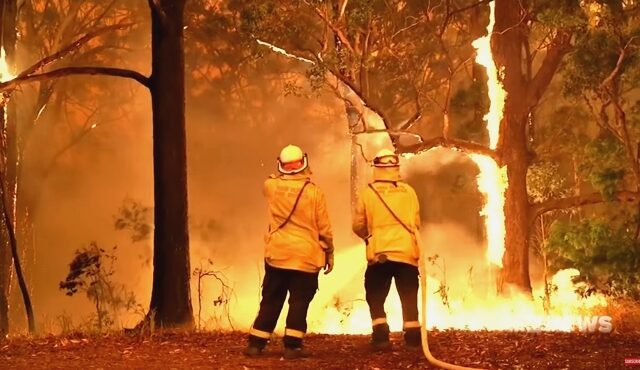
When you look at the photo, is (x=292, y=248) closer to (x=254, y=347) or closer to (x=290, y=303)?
(x=290, y=303)

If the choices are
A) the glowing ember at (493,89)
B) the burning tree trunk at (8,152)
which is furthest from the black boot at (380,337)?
the burning tree trunk at (8,152)

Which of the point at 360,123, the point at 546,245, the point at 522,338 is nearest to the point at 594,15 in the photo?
the point at 546,245

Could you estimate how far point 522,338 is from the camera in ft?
26.1

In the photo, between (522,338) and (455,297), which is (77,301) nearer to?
(455,297)

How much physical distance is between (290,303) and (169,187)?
353 cm

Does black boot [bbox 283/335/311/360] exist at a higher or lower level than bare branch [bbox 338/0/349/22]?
lower

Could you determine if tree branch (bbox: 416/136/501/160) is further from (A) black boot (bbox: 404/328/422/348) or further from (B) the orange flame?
(A) black boot (bbox: 404/328/422/348)

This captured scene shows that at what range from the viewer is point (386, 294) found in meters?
7.57

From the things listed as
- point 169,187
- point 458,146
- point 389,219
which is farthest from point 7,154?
point 389,219

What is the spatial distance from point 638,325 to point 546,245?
479 cm

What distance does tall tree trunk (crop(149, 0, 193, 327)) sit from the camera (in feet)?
33.2

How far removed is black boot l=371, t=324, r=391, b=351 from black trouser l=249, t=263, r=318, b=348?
676 millimetres

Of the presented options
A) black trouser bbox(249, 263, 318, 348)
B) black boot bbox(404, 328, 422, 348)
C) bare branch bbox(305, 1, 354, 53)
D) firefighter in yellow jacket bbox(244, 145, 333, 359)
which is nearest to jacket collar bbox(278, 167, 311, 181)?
firefighter in yellow jacket bbox(244, 145, 333, 359)

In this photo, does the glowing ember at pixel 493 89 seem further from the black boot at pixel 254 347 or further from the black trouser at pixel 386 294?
the black boot at pixel 254 347
